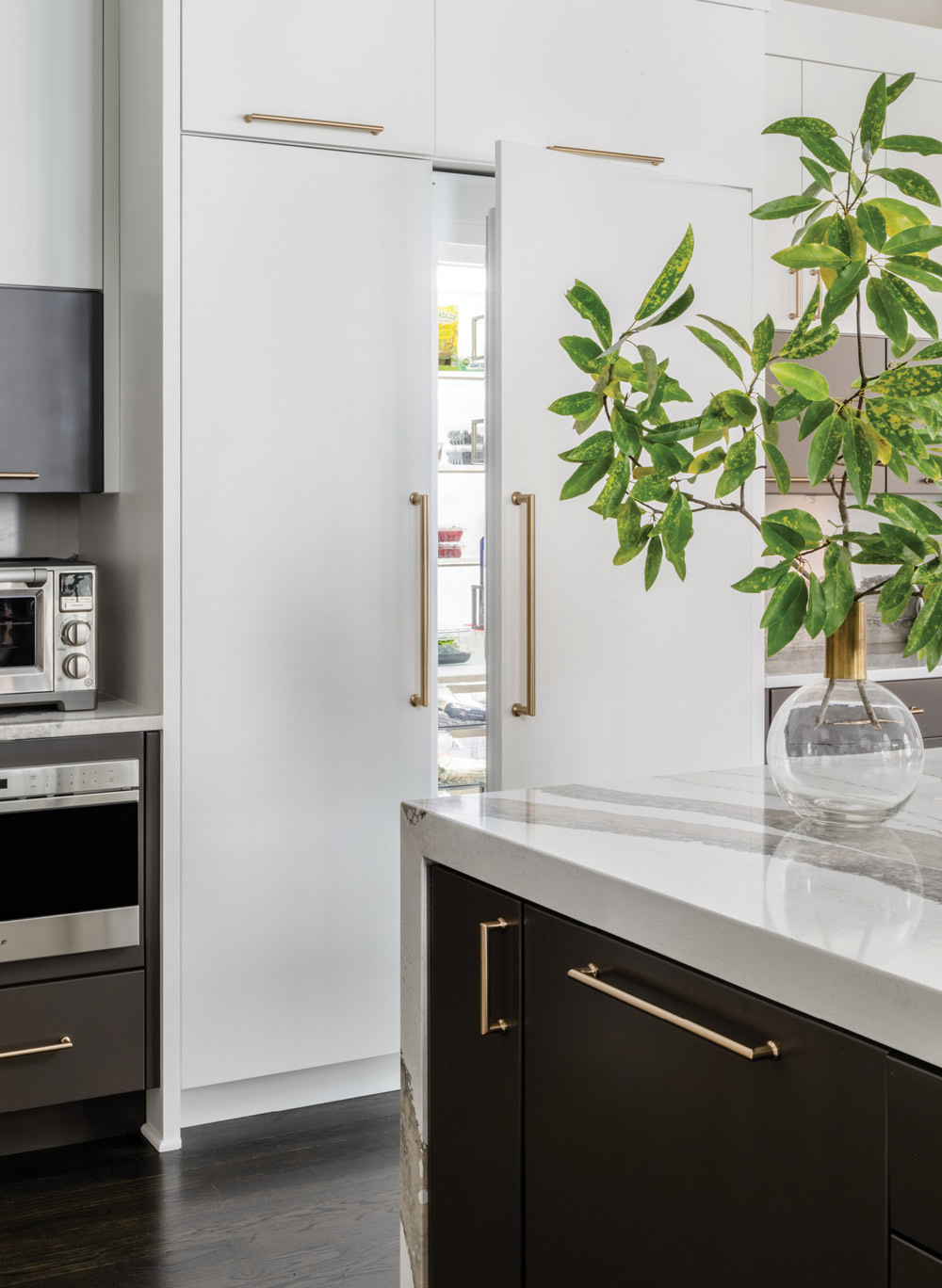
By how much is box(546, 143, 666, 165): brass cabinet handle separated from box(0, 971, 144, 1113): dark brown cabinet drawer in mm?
1984

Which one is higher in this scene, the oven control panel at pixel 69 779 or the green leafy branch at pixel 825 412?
the green leafy branch at pixel 825 412

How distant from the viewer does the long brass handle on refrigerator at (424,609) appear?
2.68 m

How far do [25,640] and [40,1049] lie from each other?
0.80 meters

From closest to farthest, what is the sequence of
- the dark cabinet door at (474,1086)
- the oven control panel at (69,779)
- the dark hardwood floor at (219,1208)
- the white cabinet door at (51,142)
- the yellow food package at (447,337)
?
the dark cabinet door at (474,1086), the dark hardwood floor at (219,1208), the oven control panel at (69,779), the white cabinet door at (51,142), the yellow food package at (447,337)

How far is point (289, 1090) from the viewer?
2.67m

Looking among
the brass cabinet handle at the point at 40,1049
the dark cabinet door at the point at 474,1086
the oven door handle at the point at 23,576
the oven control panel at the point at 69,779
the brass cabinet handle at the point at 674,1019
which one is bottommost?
the brass cabinet handle at the point at 40,1049

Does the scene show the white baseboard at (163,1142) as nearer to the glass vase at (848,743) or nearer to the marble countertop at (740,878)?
the marble countertop at (740,878)

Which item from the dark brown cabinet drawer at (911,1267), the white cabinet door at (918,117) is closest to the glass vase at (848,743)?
the dark brown cabinet drawer at (911,1267)

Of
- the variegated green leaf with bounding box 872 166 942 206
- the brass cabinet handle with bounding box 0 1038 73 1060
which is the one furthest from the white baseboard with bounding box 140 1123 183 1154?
the variegated green leaf with bounding box 872 166 942 206

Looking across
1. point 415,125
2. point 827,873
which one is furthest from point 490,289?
point 827,873

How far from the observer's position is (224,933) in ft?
8.35

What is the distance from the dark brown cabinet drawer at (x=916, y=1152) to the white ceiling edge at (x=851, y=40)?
317cm

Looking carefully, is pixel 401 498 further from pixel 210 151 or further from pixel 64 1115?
pixel 64 1115

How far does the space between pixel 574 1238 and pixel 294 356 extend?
185 centimetres
